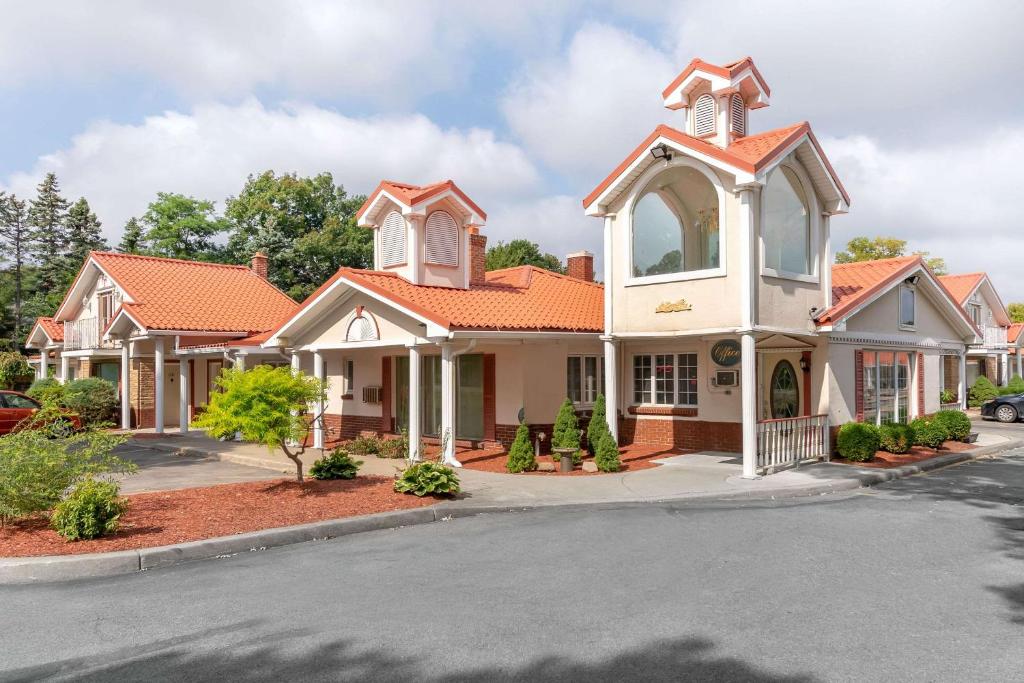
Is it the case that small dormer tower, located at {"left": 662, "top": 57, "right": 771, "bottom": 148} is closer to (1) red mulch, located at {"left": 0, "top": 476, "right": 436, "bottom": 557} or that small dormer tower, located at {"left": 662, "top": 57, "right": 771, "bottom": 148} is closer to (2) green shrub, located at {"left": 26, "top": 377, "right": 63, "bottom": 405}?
(1) red mulch, located at {"left": 0, "top": 476, "right": 436, "bottom": 557}

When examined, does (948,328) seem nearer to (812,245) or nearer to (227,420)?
(812,245)

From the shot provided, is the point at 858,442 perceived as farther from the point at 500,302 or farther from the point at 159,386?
the point at 159,386

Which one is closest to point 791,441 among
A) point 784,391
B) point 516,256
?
point 784,391

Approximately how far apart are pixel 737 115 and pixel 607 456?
7401 mm

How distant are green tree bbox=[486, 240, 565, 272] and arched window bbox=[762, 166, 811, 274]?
2917cm

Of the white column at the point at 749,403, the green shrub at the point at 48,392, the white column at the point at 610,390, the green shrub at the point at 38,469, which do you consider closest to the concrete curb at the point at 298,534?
the white column at the point at 749,403

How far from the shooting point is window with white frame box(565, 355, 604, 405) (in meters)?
17.7

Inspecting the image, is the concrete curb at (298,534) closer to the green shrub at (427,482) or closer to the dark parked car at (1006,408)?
the green shrub at (427,482)

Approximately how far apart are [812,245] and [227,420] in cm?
1101

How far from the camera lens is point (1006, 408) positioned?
2650 centimetres

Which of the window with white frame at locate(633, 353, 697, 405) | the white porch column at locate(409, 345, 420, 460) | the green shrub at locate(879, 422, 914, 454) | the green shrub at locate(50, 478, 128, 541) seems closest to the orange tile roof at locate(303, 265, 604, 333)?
the white porch column at locate(409, 345, 420, 460)

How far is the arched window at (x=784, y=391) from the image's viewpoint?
51.7 feet

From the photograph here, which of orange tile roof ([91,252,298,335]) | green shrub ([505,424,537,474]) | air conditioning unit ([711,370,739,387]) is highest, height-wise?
orange tile roof ([91,252,298,335])

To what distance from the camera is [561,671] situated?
477 cm
